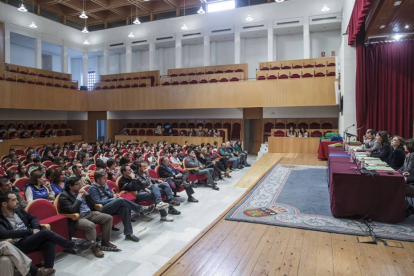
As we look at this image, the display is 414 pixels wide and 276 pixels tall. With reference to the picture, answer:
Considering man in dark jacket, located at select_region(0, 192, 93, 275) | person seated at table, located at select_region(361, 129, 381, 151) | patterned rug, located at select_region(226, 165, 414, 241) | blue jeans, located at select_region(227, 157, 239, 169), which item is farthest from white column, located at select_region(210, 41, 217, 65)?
man in dark jacket, located at select_region(0, 192, 93, 275)

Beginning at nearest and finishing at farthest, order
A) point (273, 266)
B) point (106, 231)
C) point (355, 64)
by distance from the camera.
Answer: point (273, 266) < point (106, 231) < point (355, 64)

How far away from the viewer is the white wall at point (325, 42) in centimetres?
1482

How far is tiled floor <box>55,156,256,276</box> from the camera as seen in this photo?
3.33 m

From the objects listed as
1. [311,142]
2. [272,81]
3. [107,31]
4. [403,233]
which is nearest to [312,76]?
[272,81]

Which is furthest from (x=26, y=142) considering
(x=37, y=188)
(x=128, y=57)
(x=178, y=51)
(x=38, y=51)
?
(x=37, y=188)

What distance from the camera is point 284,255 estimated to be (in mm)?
3172

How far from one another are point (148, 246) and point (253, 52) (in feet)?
46.9

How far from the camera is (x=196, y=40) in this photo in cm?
1683

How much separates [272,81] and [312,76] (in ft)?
5.34

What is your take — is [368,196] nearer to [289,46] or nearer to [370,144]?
[370,144]

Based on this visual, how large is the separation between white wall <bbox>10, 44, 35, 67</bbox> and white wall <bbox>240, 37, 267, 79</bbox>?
12.9 meters

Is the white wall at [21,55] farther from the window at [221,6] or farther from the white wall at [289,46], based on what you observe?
the white wall at [289,46]

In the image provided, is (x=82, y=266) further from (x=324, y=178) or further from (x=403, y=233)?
(x=324, y=178)

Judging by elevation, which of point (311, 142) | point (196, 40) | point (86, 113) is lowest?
point (311, 142)
